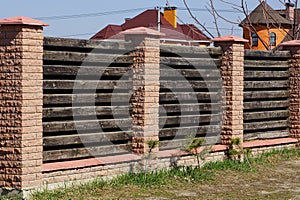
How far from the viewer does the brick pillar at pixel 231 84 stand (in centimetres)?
1159

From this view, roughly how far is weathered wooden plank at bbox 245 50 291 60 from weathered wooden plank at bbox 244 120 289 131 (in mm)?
1316

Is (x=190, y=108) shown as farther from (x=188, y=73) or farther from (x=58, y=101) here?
(x=58, y=101)

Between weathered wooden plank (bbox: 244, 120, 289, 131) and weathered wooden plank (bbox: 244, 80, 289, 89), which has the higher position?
weathered wooden plank (bbox: 244, 80, 289, 89)

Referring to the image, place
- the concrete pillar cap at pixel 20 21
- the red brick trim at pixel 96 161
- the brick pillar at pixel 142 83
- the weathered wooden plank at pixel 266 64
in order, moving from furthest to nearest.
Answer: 1. the weathered wooden plank at pixel 266 64
2. the brick pillar at pixel 142 83
3. the red brick trim at pixel 96 161
4. the concrete pillar cap at pixel 20 21

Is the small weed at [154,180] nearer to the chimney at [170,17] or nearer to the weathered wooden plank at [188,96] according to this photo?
the weathered wooden plank at [188,96]

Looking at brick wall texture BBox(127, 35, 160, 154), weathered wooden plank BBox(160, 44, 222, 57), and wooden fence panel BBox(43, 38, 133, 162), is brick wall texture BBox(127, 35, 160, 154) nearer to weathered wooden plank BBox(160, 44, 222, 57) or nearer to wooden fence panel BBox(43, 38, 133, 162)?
wooden fence panel BBox(43, 38, 133, 162)

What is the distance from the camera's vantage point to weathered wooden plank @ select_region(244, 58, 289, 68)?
12.2 meters

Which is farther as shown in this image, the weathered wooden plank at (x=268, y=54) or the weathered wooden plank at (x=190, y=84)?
the weathered wooden plank at (x=268, y=54)

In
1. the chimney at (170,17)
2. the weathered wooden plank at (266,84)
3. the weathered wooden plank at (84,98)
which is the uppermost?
the chimney at (170,17)

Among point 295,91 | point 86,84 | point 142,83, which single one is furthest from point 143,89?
point 295,91

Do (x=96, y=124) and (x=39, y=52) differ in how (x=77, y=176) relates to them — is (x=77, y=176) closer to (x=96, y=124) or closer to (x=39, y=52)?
(x=96, y=124)

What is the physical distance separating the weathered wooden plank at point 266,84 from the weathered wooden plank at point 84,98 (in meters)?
3.28

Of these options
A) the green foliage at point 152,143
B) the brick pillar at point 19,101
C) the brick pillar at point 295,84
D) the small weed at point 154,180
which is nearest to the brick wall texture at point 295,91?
the brick pillar at point 295,84

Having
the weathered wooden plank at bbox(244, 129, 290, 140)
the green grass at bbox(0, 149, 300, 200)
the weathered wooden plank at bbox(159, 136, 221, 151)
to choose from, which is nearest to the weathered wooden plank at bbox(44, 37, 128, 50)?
the weathered wooden plank at bbox(159, 136, 221, 151)
